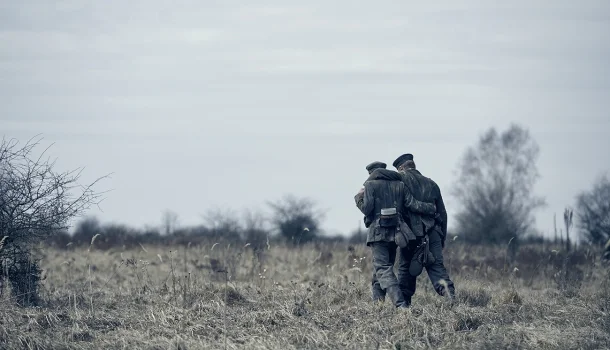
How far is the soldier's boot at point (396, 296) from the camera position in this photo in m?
8.61

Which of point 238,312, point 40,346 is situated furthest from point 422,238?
point 40,346

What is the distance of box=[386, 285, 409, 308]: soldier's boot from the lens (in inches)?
339

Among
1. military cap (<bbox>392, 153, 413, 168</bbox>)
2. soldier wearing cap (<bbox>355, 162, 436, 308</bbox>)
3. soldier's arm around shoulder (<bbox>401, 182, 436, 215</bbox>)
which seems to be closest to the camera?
soldier wearing cap (<bbox>355, 162, 436, 308</bbox>)

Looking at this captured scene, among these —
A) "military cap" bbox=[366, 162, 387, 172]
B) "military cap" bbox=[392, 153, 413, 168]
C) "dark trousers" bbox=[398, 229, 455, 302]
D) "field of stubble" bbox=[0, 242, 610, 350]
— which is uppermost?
"military cap" bbox=[392, 153, 413, 168]

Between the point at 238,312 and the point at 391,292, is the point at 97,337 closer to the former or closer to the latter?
the point at 238,312

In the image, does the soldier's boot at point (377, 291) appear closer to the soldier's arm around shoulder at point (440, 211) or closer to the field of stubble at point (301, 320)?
the field of stubble at point (301, 320)

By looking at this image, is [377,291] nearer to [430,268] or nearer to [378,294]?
[378,294]

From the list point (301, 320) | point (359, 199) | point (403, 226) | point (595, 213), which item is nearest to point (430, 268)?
point (403, 226)

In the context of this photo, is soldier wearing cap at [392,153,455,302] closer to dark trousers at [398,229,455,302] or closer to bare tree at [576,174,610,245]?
dark trousers at [398,229,455,302]

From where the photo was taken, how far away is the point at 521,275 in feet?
47.7

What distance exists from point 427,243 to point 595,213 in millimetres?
24522

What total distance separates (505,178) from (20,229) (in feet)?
125

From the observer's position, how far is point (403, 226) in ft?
29.9

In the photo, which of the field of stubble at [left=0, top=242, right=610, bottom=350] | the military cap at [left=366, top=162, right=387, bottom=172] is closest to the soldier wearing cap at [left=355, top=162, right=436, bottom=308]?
the military cap at [left=366, top=162, right=387, bottom=172]
